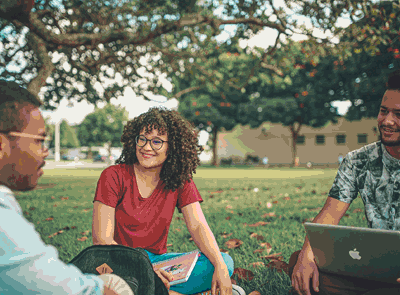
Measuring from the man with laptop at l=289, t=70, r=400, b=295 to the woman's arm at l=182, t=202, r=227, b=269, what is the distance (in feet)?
1.72

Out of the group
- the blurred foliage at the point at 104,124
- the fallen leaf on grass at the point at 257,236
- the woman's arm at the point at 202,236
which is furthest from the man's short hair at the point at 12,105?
the blurred foliage at the point at 104,124

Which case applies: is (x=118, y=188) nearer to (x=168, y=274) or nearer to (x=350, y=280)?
(x=168, y=274)

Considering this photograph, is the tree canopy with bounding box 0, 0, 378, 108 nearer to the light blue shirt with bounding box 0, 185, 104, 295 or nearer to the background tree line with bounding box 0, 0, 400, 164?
the background tree line with bounding box 0, 0, 400, 164

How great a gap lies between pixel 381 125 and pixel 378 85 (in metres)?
22.4

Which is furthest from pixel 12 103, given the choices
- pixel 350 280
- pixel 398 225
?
pixel 398 225

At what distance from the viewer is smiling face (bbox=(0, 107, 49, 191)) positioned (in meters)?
1.21

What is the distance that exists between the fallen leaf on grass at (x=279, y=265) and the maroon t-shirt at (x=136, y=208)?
3.86 feet

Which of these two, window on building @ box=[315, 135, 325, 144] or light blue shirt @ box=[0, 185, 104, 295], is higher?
window on building @ box=[315, 135, 325, 144]

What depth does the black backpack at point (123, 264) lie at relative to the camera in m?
1.55

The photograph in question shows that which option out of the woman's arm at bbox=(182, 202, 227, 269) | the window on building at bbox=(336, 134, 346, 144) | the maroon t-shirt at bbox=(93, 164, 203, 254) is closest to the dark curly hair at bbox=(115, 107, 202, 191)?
the maroon t-shirt at bbox=(93, 164, 203, 254)

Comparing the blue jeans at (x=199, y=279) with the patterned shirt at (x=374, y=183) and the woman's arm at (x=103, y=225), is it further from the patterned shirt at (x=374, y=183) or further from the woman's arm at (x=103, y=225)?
the patterned shirt at (x=374, y=183)

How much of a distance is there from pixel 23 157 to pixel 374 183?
2156mm

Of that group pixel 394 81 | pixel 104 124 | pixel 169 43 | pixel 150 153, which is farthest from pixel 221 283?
pixel 104 124

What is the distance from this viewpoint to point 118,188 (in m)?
2.29
